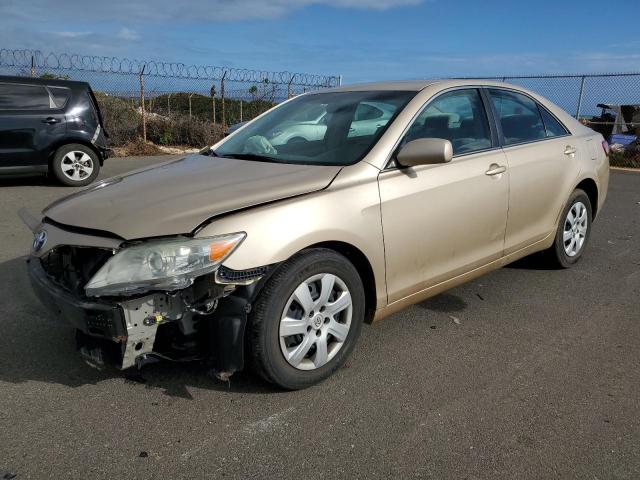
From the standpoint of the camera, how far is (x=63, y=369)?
323cm

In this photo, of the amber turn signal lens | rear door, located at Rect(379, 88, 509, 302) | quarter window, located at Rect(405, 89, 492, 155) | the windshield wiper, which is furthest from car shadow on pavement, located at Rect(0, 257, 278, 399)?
quarter window, located at Rect(405, 89, 492, 155)

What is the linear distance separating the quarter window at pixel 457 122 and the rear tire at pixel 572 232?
125 cm

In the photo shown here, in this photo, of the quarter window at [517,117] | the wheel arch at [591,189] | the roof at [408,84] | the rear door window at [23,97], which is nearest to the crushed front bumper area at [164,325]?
the roof at [408,84]

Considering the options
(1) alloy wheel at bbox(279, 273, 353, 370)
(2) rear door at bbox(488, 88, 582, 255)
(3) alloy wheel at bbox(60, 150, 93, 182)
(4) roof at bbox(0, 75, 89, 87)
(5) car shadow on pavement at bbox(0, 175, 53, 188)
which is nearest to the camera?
(1) alloy wheel at bbox(279, 273, 353, 370)

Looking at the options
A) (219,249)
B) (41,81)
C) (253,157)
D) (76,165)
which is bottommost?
(76,165)

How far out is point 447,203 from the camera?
141 inches

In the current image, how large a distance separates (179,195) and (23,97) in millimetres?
7512

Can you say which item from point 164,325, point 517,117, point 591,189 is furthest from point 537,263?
point 164,325

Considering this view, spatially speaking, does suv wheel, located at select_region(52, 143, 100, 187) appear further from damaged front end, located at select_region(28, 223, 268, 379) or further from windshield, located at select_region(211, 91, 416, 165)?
damaged front end, located at select_region(28, 223, 268, 379)

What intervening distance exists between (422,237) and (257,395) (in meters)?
1.33

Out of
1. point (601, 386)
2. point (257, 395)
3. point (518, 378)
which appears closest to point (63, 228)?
point (257, 395)

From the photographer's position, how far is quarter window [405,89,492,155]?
145 inches

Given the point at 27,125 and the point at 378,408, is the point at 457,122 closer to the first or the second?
the point at 378,408

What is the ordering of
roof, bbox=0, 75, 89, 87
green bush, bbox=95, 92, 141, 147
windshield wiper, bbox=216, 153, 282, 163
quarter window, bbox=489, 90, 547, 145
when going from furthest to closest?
green bush, bbox=95, 92, 141, 147, roof, bbox=0, 75, 89, 87, quarter window, bbox=489, 90, 547, 145, windshield wiper, bbox=216, 153, 282, 163
